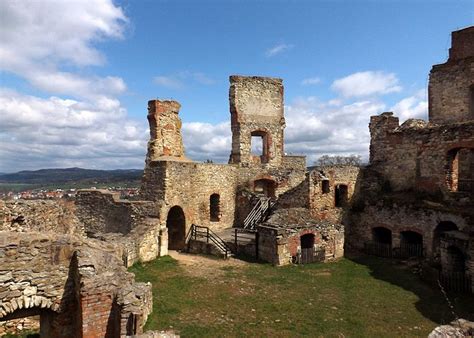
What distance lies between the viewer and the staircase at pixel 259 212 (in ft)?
64.1

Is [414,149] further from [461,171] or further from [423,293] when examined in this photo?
[423,293]

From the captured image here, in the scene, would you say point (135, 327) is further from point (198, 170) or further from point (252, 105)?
point (252, 105)

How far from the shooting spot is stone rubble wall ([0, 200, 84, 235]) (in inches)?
406

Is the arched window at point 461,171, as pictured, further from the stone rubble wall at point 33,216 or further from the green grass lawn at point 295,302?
the stone rubble wall at point 33,216

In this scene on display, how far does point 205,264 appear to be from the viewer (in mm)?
15133

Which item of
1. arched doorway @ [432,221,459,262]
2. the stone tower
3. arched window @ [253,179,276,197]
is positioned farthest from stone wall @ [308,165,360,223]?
the stone tower

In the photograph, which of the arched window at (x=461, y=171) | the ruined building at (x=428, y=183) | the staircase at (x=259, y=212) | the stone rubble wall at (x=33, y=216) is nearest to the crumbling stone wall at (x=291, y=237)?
the staircase at (x=259, y=212)

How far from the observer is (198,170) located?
1931cm

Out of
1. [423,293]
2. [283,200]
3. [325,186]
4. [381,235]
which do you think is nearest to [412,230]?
[381,235]

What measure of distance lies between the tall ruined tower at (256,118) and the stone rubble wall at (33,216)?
465 inches

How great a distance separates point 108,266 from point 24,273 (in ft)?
5.05

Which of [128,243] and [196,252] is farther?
[196,252]

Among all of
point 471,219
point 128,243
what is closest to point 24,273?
point 128,243

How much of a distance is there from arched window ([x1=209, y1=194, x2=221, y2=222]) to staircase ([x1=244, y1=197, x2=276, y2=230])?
1.80 meters
